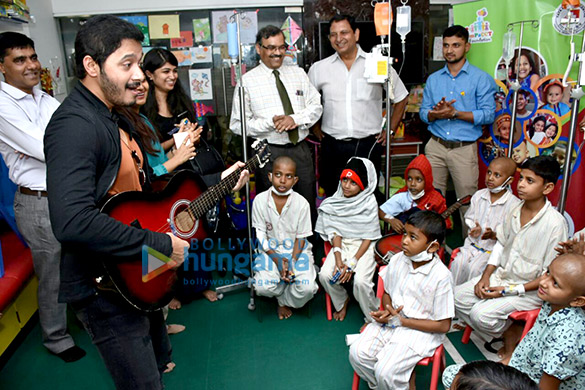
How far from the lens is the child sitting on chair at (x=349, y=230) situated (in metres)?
3.16

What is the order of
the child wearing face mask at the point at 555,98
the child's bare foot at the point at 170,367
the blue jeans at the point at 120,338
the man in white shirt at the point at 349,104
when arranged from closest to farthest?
Result: the blue jeans at the point at 120,338
the child's bare foot at the point at 170,367
the child wearing face mask at the point at 555,98
the man in white shirt at the point at 349,104

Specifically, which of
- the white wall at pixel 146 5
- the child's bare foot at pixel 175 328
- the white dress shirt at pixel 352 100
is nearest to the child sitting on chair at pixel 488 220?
the white dress shirt at pixel 352 100

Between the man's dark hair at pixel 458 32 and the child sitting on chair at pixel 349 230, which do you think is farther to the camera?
the man's dark hair at pixel 458 32

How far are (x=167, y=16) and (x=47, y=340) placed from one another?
3247mm

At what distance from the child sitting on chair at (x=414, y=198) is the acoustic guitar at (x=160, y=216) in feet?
3.93

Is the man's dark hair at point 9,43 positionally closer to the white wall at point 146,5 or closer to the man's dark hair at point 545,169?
the white wall at point 146,5

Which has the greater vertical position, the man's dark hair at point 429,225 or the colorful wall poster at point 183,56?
the colorful wall poster at point 183,56

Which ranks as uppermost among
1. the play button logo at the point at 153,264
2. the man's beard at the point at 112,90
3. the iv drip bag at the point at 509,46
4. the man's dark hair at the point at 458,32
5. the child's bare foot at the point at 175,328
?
the man's dark hair at the point at 458,32

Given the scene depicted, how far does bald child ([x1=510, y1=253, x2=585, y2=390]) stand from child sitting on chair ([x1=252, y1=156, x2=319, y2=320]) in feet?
5.05

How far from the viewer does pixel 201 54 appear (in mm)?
4672

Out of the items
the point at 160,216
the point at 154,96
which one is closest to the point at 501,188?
the point at 160,216

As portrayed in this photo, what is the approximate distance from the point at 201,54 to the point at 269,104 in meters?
1.45

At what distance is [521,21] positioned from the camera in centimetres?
335

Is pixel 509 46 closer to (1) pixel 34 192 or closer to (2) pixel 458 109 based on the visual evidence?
(2) pixel 458 109
